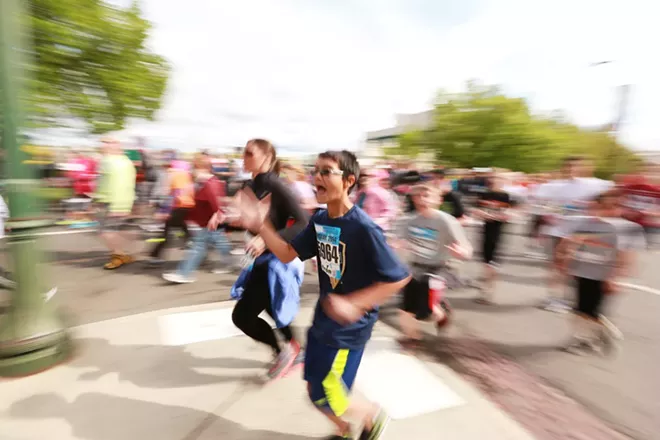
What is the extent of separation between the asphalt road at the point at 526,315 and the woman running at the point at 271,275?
1.72m

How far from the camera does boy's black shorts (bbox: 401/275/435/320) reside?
133 inches

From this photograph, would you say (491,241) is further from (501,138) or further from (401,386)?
(501,138)

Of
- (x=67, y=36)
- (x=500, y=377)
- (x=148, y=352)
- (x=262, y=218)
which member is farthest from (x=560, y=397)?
(x=67, y=36)

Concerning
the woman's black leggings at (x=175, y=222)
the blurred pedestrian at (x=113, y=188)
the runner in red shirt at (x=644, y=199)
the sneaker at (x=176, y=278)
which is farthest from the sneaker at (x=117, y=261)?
the runner in red shirt at (x=644, y=199)

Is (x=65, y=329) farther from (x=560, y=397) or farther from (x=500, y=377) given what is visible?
(x=560, y=397)

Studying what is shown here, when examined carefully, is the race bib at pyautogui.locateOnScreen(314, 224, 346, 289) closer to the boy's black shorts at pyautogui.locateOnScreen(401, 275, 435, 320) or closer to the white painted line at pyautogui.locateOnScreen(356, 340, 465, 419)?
the white painted line at pyautogui.locateOnScreen(356, 340, 465, 419)

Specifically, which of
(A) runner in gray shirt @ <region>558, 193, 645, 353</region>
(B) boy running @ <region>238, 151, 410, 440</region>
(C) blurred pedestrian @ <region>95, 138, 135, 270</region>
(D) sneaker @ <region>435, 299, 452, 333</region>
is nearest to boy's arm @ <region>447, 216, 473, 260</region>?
(D) sneaker @ <region>435, 299, 452, 333</region>

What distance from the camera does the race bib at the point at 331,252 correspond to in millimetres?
1861

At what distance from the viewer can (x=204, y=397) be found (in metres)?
2.66

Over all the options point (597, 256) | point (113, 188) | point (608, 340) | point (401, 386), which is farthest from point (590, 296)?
point (113, 188)

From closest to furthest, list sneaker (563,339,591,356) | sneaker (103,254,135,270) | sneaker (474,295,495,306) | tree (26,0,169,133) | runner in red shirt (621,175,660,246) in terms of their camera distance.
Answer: sneaker (563,339,591,356)
sneaker (474,295,495,306)
sneaker (103,254,135,270)
tree (26,0,169,133)
runner in red shirt (621,175,660,246)

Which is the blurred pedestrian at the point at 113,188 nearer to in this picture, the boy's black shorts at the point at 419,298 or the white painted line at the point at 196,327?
the white painted line at the point at 196,327

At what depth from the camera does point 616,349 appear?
12.0ft

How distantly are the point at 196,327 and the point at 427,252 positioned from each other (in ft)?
7.87
